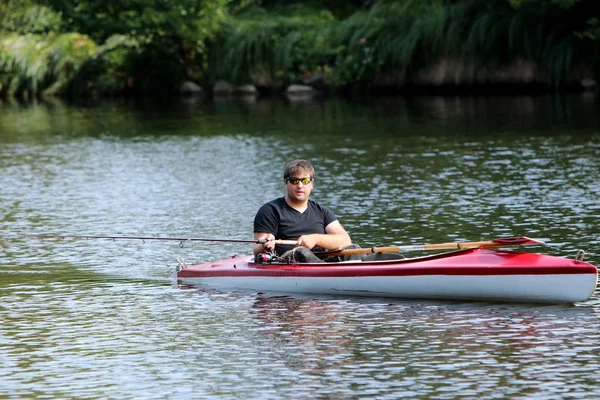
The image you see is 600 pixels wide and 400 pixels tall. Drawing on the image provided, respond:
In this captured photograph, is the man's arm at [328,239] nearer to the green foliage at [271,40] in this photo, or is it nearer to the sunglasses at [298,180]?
the sunglasses at [298,180]

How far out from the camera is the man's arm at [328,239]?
11.0 m

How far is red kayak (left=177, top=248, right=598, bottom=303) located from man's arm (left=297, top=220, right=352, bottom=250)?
20 cm

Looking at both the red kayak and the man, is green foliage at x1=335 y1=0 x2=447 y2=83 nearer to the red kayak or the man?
the man

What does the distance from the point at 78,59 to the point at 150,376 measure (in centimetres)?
4023

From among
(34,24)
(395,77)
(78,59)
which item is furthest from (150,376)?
(34,24)

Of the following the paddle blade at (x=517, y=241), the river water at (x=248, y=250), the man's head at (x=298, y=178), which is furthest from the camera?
the man's head at (x=298, y=178)

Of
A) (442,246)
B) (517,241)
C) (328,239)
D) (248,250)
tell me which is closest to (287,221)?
(328,239)

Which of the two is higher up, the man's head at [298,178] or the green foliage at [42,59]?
the green foliage at [42,59]

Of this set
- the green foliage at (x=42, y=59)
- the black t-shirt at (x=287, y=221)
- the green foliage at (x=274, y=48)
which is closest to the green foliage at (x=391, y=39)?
the green foliage at (x=274, y=48)

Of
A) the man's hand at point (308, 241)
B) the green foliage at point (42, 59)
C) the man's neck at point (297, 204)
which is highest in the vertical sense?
the green foliage at point (42, 59)

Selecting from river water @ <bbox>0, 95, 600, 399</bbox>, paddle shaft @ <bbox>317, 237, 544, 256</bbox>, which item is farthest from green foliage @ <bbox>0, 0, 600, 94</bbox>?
paddle shaft @ <bbox>317, 237, 544, 256</bbox>

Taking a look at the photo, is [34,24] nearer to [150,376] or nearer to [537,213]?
[537,213]

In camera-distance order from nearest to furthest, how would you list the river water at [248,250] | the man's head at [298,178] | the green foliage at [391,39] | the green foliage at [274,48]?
the river water at [248,250]
the man's head at [298,178]
the green foliage at [391,39]
the green foliage at [274,48]

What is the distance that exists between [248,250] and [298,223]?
8.88 ft
